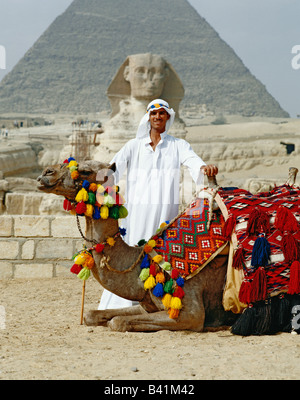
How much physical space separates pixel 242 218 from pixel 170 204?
829 millimetres

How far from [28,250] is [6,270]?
0.35 meters

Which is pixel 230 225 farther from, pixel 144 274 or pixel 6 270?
pixel 6 270

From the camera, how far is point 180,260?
4816mm

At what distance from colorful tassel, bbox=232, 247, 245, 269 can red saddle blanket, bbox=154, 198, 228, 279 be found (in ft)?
0.63

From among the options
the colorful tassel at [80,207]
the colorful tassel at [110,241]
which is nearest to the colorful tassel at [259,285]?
the colorful tassel at [110,241]

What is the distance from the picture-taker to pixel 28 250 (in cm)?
762

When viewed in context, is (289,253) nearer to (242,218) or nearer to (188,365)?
(242,218)

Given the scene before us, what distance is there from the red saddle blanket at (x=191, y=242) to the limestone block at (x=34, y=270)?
3.03 metres

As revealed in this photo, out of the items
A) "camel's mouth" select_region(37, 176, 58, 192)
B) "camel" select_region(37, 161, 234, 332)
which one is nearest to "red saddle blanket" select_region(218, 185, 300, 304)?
"camel" select_region(37, 161, 234, 332)

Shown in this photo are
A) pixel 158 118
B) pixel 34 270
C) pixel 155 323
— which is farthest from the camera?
pixel 34 270

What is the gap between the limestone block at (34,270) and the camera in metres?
7.66

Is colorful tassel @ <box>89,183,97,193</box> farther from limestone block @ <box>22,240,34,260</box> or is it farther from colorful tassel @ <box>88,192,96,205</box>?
limestone block @ <box>22,240,34,260</box>

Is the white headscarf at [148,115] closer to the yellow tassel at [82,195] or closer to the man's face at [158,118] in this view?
the man's face at [158,118]

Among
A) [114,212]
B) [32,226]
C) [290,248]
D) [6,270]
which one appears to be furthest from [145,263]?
[6,270]
